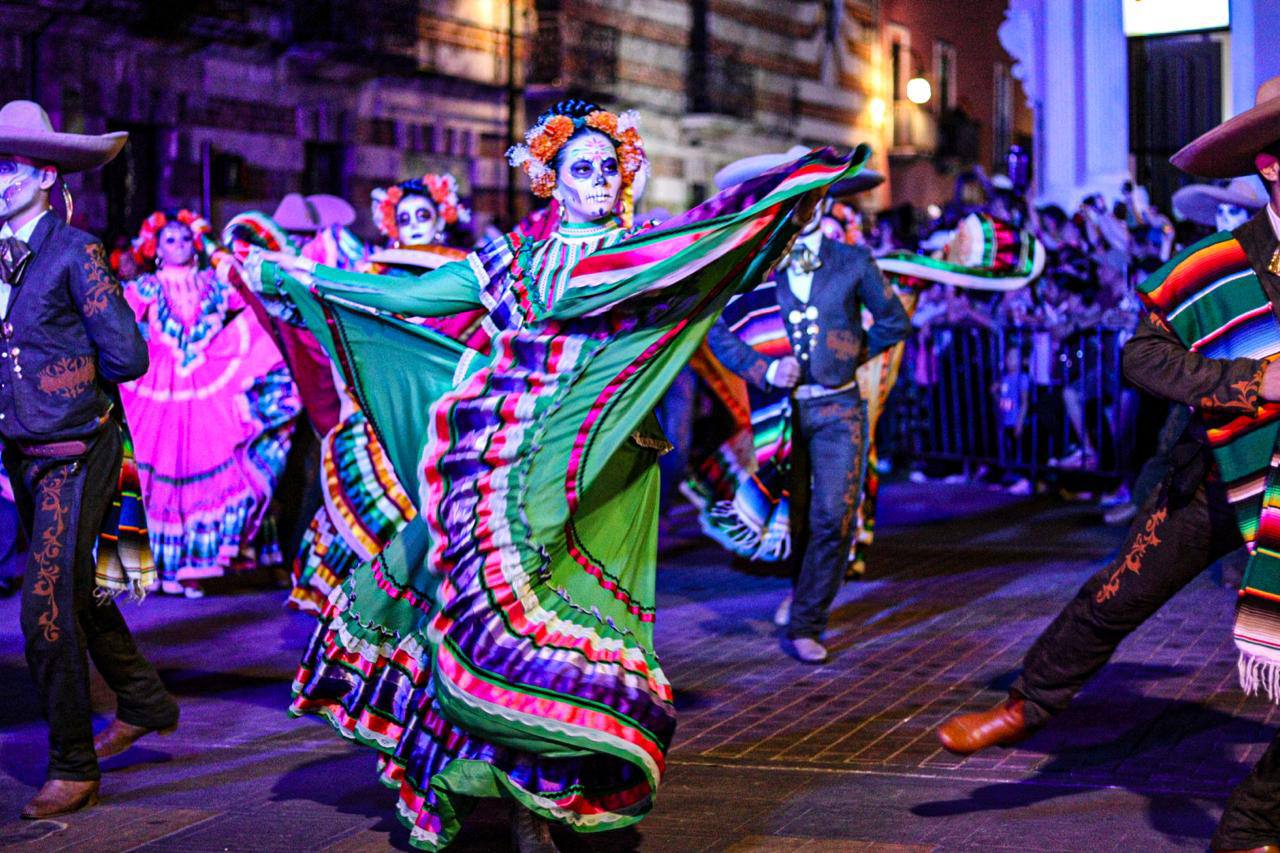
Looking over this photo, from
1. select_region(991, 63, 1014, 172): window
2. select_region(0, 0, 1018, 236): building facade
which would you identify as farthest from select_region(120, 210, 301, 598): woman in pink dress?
select_region(991, 63, 1014, 172): window

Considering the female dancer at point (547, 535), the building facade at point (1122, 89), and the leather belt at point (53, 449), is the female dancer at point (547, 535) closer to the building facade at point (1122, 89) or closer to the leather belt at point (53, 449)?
the leather belt at point (53, 449)

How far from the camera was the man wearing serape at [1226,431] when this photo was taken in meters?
4.90

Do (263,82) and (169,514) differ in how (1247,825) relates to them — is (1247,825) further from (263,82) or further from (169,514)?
(263,82)

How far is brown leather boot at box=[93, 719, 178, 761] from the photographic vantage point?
642cm

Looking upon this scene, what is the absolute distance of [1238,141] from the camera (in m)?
5.06

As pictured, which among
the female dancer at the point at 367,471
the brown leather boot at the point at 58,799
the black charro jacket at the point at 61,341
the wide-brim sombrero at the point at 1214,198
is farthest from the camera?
the wide-brim sombrero at the point at 1214,198

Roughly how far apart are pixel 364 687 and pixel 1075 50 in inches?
703

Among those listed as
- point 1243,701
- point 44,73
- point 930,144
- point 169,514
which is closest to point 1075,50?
point 44,73

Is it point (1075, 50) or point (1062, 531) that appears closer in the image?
point (1062, 531)

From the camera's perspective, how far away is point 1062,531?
1324 centimetres

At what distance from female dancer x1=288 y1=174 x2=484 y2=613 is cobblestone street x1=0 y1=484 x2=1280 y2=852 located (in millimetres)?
469

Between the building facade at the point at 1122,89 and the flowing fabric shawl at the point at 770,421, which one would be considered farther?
the building facade at the point at 1122,89

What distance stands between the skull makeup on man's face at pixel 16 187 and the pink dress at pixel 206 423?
471cm

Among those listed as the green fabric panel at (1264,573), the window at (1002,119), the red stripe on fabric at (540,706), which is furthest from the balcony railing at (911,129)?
the red stripe on fabric at (540,706)
